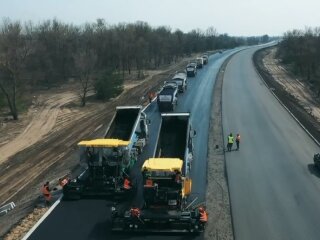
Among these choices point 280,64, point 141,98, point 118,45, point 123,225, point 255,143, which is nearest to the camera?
point 123,225

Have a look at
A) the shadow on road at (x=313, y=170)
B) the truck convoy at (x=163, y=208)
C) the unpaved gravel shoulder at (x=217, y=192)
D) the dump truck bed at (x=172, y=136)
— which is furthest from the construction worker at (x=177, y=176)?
the shadow on road at (x=313, y=170)

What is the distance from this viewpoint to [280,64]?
330ft

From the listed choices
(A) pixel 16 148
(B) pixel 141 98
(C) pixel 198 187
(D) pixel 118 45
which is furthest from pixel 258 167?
(D) pixel 118 45

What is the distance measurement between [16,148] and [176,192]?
19.3 meters

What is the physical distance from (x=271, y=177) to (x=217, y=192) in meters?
3.98

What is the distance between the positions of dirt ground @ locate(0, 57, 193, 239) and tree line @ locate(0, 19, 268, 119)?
7.74 ft

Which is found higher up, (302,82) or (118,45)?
(118,45)

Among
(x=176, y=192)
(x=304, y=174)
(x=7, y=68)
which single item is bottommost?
(x=304, y=174)

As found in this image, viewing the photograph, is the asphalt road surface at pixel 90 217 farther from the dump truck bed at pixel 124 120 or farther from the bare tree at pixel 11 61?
the bare tree at pixel 11 61

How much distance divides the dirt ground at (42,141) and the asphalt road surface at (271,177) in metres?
9.86

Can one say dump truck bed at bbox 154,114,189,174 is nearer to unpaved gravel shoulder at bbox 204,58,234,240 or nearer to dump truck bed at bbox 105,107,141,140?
unpaved gravel shoulder at bbox 204,58,234,240

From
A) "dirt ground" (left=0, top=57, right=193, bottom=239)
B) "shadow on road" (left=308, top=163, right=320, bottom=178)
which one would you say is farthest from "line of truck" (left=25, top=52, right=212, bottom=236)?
"shadow on road" (left=308, top=163, right=320, bottom=178)

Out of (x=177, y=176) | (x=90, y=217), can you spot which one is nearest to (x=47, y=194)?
(x=90, y=217)

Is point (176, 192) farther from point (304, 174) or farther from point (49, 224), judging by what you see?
point (304, 174)
